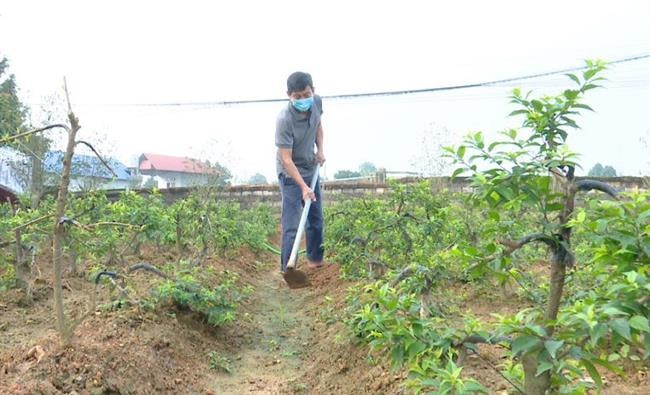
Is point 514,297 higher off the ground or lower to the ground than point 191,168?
lower

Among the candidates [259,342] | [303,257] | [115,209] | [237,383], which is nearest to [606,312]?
[237,383]

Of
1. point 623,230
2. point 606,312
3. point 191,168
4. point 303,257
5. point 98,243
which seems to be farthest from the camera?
point 191,168

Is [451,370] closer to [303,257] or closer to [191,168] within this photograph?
[303,257]

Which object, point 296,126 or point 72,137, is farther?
point 296,126

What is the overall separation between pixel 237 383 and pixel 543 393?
8.10 ft

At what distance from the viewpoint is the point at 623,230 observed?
4.38 feet

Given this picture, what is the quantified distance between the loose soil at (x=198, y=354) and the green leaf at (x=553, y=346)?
706 mm

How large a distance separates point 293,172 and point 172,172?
3188 cm

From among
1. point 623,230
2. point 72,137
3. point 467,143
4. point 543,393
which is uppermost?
point 72,137

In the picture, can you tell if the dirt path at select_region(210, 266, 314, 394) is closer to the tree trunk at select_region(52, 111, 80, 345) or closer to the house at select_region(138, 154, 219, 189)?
the tree trunk at select_region(52, 111, 80, 345)

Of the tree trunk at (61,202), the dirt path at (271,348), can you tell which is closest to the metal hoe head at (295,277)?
the dirt path at (271,348)

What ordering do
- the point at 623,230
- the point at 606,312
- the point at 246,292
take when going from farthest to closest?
the point at 246,292 < the point at 623,230 < the point at 606,312

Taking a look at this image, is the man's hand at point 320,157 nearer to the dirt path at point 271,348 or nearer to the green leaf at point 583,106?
the dirt path at point 271,348

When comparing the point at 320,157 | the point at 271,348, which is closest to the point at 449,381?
the point at 271,348
